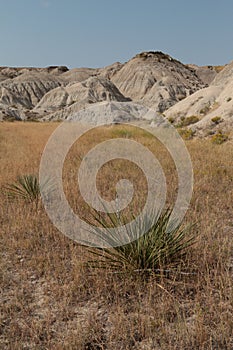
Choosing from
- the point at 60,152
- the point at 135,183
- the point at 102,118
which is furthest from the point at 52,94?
the point at 135,183

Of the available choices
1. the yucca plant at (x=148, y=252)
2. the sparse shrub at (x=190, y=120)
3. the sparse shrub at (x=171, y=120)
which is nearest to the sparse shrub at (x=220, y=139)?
the sparse shrub at (x=190, y=120)

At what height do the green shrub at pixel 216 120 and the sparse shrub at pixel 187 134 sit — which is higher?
the green shrub at pixel 216 120

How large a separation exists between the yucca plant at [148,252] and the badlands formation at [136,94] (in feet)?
39.8

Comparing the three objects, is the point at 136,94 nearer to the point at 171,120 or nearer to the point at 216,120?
the point at 171,120

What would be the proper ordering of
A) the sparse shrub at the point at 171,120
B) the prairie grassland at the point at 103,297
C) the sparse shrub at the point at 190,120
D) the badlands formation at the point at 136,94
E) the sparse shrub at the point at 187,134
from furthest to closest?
the sparse shrub at the point at 171,120 → the badlands formation at the point at 136,94 → the sparse shrub at the point at 190,120 → the sparse shrub at the point at 187,134 → the prairie grassland at the point at 103,297

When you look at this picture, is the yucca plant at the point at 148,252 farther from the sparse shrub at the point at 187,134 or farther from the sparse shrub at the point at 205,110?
the sparse shrub at the point at 205,110

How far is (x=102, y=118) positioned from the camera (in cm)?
3044

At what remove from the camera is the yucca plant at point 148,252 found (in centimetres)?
290

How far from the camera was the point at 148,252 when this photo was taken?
2932 mm

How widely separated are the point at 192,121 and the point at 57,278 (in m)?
16.4

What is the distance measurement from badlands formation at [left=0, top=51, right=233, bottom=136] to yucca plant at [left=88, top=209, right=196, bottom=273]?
12140 millimetres

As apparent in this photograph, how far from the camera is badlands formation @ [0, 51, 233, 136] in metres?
18.2

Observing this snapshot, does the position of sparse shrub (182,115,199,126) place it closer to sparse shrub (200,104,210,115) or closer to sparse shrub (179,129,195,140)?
sparse shrub (200,104,210,115)

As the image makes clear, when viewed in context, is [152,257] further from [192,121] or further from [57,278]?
[192,121]
